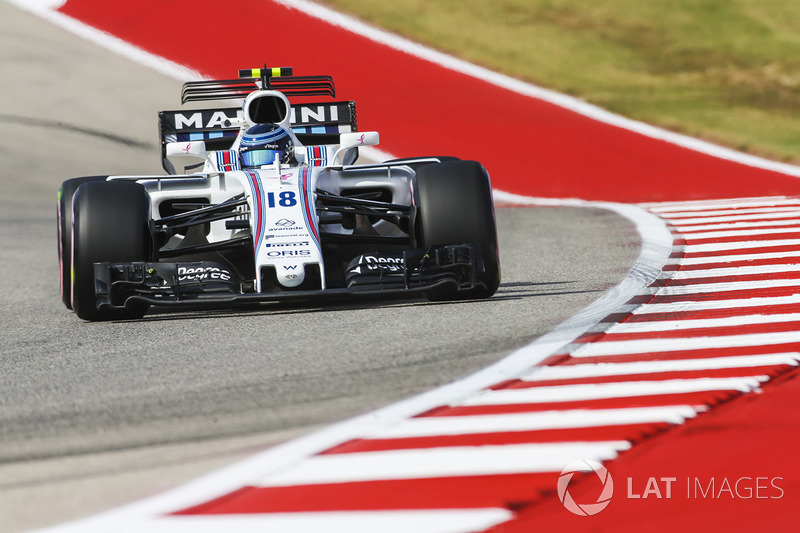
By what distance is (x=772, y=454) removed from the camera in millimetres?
3438

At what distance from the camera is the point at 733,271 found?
783 cm

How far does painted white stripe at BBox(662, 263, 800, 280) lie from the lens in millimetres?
7605

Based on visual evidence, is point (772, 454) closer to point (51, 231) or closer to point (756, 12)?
point (51, 231)

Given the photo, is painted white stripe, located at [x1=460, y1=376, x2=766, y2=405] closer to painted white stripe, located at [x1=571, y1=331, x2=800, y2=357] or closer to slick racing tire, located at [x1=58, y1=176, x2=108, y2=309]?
painted white stripe, located at [x1=571, y1=331, x2=800, y2=357]

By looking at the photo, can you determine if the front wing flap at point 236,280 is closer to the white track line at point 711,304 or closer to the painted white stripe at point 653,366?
the white track line at point 711,304

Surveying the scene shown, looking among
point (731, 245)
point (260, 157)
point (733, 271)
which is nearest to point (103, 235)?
point (260, 157)

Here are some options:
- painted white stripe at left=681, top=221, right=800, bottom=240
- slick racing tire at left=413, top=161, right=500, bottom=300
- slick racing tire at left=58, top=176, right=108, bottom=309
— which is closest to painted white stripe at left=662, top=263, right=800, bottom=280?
slick racing tire at left=413, top=161, right=500, bottom=300

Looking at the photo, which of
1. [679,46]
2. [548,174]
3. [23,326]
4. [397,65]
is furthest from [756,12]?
[23,326]

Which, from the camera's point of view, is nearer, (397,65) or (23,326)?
(23,326)

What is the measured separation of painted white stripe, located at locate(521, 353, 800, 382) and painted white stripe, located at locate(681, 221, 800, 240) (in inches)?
223

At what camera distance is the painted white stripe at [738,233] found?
10.4 m

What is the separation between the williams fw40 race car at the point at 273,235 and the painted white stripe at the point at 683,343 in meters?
1.53

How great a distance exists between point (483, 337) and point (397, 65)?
16.1 m

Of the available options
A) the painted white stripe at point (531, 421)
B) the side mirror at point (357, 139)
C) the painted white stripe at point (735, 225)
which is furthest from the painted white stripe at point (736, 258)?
the painted white stripe at point (531, 421)
